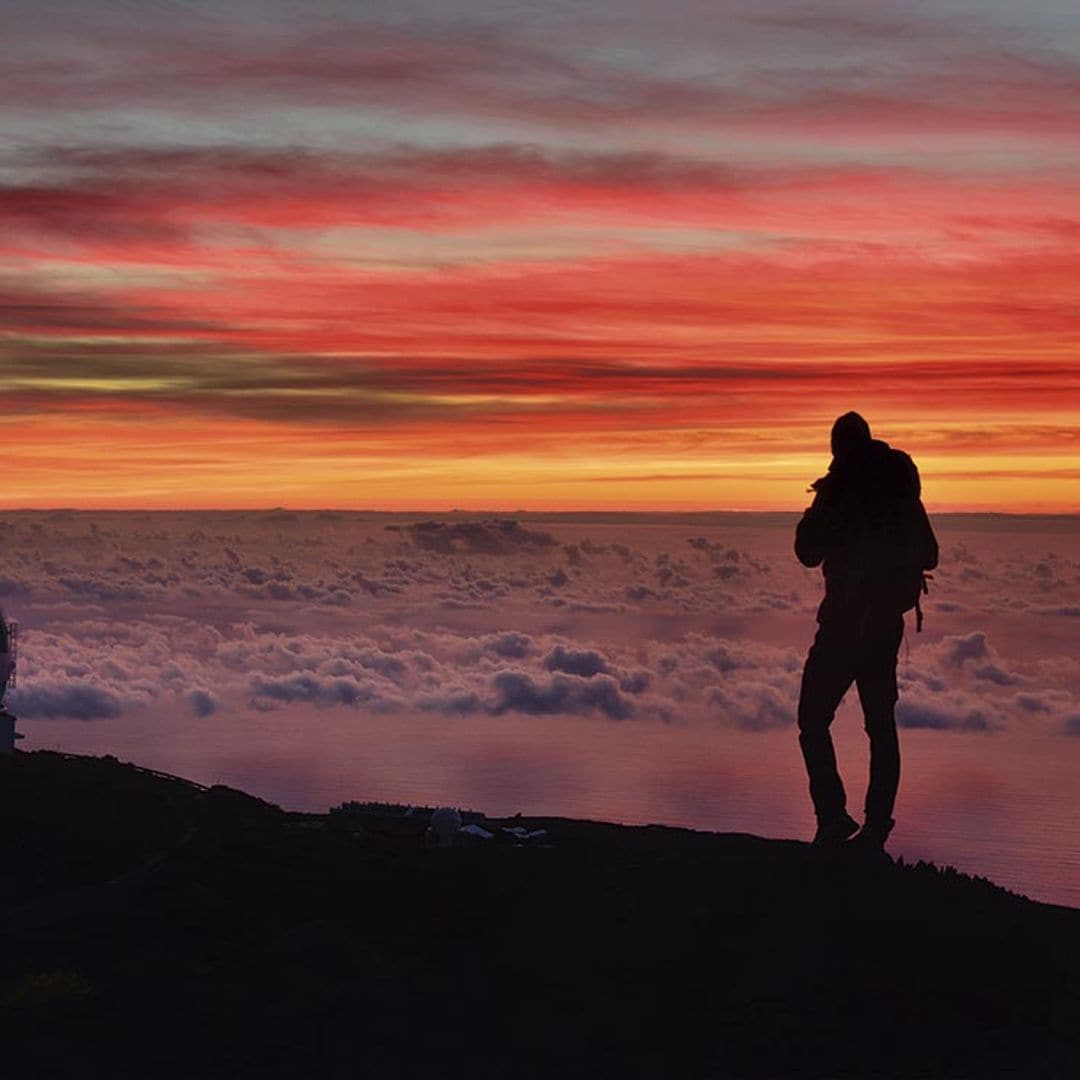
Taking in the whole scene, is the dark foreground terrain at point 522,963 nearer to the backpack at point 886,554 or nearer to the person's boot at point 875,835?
the person's boot at point 875,835

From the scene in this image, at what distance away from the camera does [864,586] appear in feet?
54.4

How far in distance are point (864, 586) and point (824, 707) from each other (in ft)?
4.04

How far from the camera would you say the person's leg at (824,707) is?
16750mm

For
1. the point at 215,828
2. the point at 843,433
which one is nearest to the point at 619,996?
the point at 843,433

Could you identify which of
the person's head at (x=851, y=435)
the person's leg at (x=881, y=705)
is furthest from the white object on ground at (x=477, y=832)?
the person's head at (x=851, y=435)

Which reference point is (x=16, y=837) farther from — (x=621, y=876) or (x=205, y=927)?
(x=621, y=876)

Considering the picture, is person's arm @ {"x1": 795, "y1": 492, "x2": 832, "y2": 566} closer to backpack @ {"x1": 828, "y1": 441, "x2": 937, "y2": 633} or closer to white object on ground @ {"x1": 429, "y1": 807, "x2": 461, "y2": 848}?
backpack @ {"x1": 828, "y1": 441, "x2": 937, "y2": 633}

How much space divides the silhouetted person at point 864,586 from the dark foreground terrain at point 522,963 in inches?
37.5

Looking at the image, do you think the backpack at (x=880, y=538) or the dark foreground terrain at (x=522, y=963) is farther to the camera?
the backpack at (x=880, y=538)

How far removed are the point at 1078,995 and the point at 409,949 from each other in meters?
5.63

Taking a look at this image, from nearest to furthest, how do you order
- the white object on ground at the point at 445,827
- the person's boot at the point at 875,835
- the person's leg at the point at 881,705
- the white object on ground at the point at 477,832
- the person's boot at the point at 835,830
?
the person's leg at the point at 881,705
the person's boot at the point at 875,835
the person's boot at the point at 835,830
the white object on ground at the point at 445,827
the white object on ground at the point at 477,832

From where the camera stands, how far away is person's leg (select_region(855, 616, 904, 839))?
16672 mm

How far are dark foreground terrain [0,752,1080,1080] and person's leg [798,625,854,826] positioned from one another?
0.65m

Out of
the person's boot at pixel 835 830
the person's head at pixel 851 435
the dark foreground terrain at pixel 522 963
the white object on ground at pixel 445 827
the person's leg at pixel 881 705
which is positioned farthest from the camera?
the white object on ground at pixel 445 827
